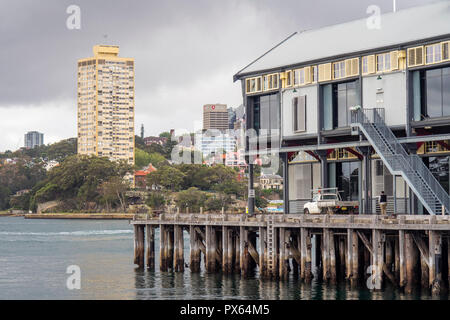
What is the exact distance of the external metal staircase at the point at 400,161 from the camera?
4675 cm

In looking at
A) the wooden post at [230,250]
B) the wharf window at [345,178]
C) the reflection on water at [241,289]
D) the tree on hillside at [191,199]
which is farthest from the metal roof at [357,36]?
the tree on hillside at [191,199]

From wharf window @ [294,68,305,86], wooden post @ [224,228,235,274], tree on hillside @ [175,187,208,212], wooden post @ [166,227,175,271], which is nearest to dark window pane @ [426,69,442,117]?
wharf window @ [294,68,305,86]

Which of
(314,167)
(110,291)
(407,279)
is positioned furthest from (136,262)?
(407,279)

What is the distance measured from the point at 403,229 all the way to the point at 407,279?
2424mm

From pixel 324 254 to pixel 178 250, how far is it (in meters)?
14.3

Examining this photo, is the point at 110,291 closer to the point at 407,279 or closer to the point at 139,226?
the point at 139,226

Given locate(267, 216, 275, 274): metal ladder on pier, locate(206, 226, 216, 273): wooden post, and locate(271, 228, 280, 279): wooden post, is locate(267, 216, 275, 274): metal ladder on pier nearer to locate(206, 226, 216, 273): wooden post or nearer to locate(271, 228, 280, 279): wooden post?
locate(271, 228, 280, 279): wooden post

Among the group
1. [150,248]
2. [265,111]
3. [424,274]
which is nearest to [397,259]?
[424,274]

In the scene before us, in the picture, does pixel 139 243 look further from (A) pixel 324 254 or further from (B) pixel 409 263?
(B) pixel 409 263

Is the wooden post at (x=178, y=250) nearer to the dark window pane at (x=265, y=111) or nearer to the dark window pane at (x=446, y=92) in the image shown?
the dark window pane at (x=265, y=111)

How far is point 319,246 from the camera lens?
194 feet

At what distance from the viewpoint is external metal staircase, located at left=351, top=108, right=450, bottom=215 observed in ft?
153

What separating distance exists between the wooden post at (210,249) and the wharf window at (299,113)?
8873 millimetres

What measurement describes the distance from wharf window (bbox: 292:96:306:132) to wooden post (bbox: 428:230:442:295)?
17666 millimetres
